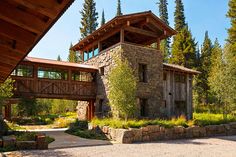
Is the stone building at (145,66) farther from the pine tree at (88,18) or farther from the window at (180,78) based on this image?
the pine tree at (88,18)

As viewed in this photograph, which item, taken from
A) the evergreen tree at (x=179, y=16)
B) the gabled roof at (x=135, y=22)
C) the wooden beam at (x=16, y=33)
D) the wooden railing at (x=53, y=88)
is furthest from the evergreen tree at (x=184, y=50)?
the wooden beam at (x=16, y=33)

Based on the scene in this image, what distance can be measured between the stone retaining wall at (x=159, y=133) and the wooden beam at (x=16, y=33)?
1065 cm

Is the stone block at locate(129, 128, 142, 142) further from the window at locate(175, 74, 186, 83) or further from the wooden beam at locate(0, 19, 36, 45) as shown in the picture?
the wooden beam at locate(0, 19, 36, 45)

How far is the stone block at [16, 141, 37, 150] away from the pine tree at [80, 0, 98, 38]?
34.8 metres

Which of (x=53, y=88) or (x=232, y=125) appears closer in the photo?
(x=232, y=125)

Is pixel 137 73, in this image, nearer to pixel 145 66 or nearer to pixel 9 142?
pixel 145 66

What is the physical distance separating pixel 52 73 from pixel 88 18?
26997 millimetres

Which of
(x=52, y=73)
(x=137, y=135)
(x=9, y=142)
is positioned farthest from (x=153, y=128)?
(x=52, y=73)

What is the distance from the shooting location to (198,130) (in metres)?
16.0

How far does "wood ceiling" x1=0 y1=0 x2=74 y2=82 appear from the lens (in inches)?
82.4

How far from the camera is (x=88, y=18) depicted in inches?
1758

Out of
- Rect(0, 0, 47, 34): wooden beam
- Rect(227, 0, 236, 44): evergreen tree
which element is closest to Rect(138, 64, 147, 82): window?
Rect(0, 0, 47, 34): wooden beam

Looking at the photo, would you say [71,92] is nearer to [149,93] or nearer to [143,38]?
[149,93]

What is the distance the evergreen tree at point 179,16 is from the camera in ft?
144
